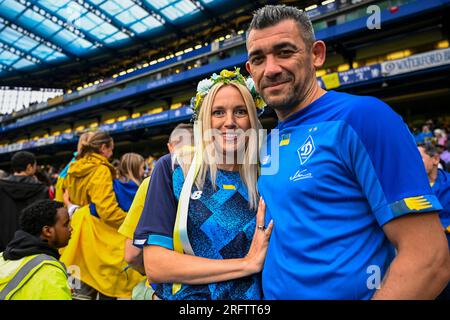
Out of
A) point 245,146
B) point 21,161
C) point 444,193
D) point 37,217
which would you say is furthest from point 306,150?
point 21,161

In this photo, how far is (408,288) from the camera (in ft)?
2.92

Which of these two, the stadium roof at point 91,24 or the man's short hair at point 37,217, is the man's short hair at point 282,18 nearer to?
the man's short hair at point 37,217

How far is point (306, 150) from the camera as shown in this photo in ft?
3.66

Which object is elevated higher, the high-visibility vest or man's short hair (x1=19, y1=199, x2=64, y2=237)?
man's short hair (x1=19, y1=199, x2=64, y2=237)

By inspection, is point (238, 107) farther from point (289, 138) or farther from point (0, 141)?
point (0, 141)

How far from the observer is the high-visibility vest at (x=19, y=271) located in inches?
74.5

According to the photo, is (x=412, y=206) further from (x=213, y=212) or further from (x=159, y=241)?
(x=159, y=241)

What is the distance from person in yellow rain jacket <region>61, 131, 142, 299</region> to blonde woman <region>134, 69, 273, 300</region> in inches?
79.5

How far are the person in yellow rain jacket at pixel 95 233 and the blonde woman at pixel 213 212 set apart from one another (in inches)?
79.5

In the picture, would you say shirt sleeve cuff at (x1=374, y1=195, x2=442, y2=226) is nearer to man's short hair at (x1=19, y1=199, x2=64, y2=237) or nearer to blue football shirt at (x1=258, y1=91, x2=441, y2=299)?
blue football shirt at (x1=258, y1=91, x2=441, y2=299)

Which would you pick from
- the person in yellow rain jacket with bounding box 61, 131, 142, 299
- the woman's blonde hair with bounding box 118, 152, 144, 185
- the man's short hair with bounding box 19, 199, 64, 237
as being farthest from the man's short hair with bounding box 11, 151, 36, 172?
the man's short hair with bounding box 19, 199, 64, 237

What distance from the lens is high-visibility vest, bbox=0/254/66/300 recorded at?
1892mm

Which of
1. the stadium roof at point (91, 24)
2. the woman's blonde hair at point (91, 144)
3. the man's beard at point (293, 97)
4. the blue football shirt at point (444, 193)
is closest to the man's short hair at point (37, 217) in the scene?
the woman's blonde hair at point (91, 144)

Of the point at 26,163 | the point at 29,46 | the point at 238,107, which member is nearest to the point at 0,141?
the point at 29,46
